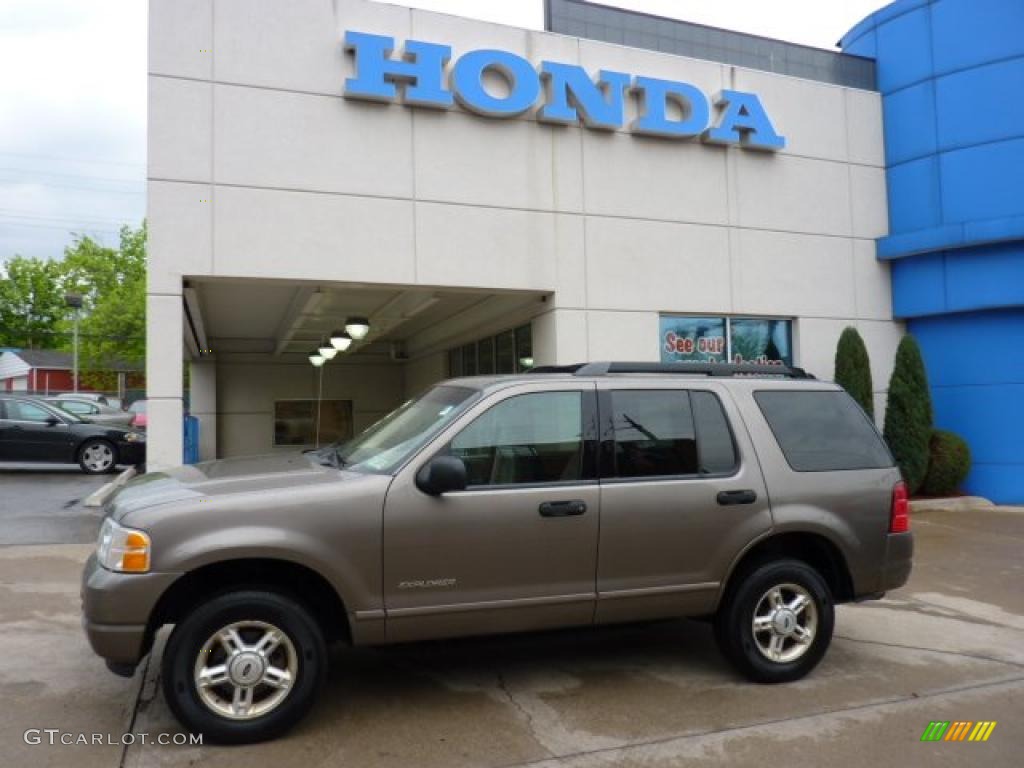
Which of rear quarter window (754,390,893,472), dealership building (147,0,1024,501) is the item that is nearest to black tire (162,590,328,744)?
rear quarter window (754,390,893,472)

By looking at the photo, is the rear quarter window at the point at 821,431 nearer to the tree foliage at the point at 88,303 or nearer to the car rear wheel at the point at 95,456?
the car rear wheel at the point at 95,456

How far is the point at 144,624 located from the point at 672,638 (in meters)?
3.56

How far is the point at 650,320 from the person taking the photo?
1138 centimetres

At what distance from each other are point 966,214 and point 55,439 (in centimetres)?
1669

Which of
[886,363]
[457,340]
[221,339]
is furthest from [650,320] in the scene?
[221,339]

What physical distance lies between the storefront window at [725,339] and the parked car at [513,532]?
20.6 ft

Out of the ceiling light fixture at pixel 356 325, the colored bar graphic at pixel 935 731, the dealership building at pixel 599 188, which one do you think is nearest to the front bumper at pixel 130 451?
the dealership building at pixel 599 188

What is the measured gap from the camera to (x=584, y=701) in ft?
15.0

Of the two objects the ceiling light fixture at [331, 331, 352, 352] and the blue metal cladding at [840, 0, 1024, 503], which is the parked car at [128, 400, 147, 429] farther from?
the blue metal cladding at [840, 0, 1024, 503]

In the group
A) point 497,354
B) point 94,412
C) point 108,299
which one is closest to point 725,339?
point 497,354

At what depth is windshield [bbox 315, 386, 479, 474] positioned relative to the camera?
444 centimetres

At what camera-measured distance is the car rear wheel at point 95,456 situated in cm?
1578

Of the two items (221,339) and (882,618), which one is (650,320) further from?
(221,339)

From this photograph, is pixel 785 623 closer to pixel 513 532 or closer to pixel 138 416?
pixel 513 532
